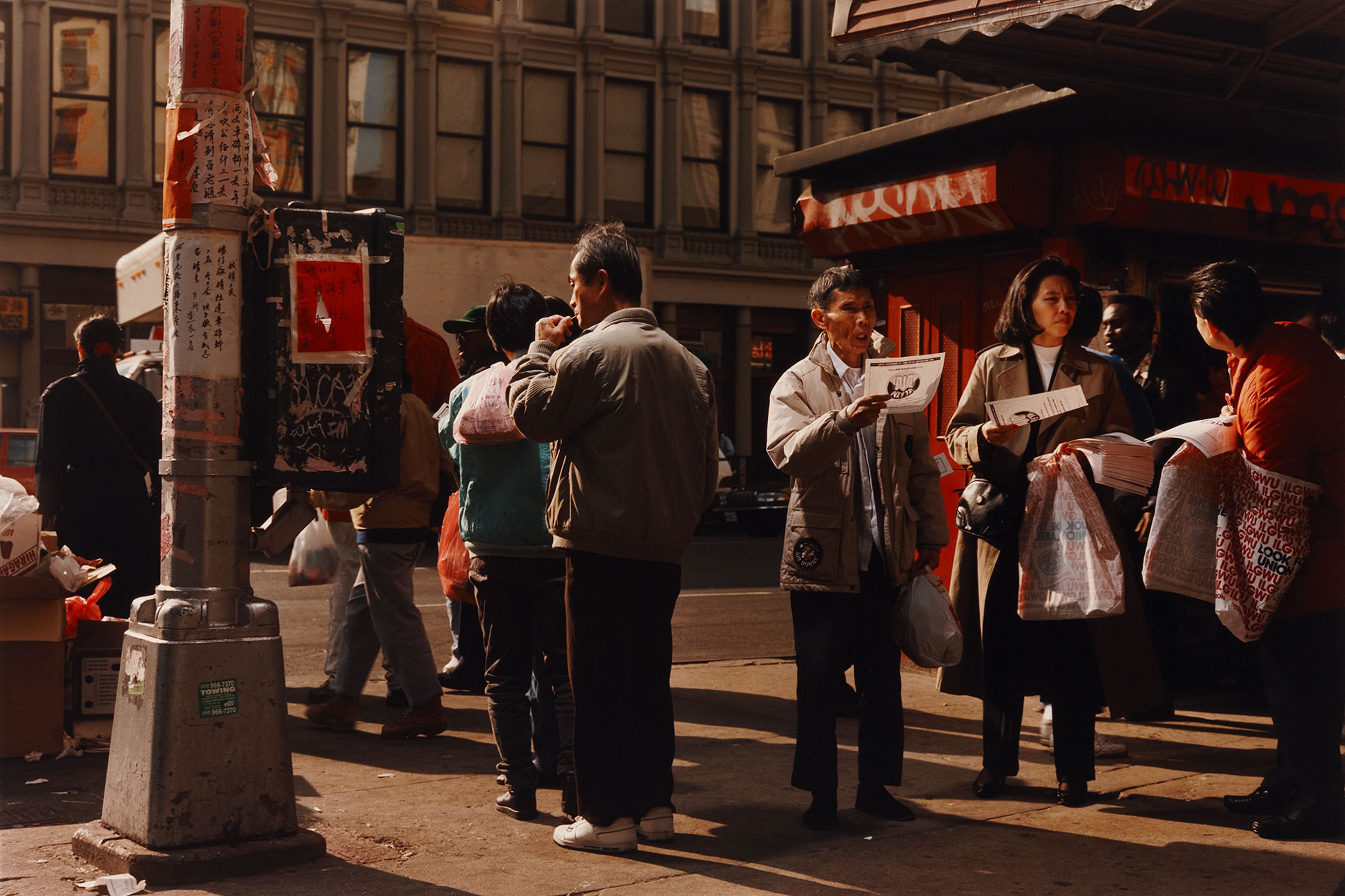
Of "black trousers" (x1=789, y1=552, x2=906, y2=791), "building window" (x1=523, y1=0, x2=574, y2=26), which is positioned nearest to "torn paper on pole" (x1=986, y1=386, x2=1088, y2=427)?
"black trousers" (x1=789, y1=552, x2=906, y2=791)

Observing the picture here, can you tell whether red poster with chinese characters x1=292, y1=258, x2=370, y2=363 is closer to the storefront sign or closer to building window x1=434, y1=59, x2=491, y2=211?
the storefront sign

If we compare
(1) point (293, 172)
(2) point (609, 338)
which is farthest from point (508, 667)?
(1) point (293, 172)

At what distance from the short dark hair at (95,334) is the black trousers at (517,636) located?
327 cm

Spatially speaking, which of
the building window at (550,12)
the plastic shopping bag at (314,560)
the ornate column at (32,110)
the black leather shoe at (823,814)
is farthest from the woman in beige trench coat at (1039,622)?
the building window at (550,12)

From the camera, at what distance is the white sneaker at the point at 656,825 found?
4.82 m

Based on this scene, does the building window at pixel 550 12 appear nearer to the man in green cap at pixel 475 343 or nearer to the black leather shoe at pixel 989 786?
the man in green cap at pixel 475 343

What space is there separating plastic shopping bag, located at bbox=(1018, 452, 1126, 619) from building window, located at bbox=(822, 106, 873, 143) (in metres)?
26.7

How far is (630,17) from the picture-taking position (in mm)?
29312

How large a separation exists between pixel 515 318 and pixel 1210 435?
2.65 m

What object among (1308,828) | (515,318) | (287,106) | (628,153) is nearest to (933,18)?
(515,318)

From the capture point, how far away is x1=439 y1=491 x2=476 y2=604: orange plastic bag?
606 cm

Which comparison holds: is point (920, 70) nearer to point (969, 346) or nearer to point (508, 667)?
point (969, 346)

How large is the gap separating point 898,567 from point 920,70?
3.64 metres

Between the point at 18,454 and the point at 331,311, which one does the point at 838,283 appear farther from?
the point at 18,454
